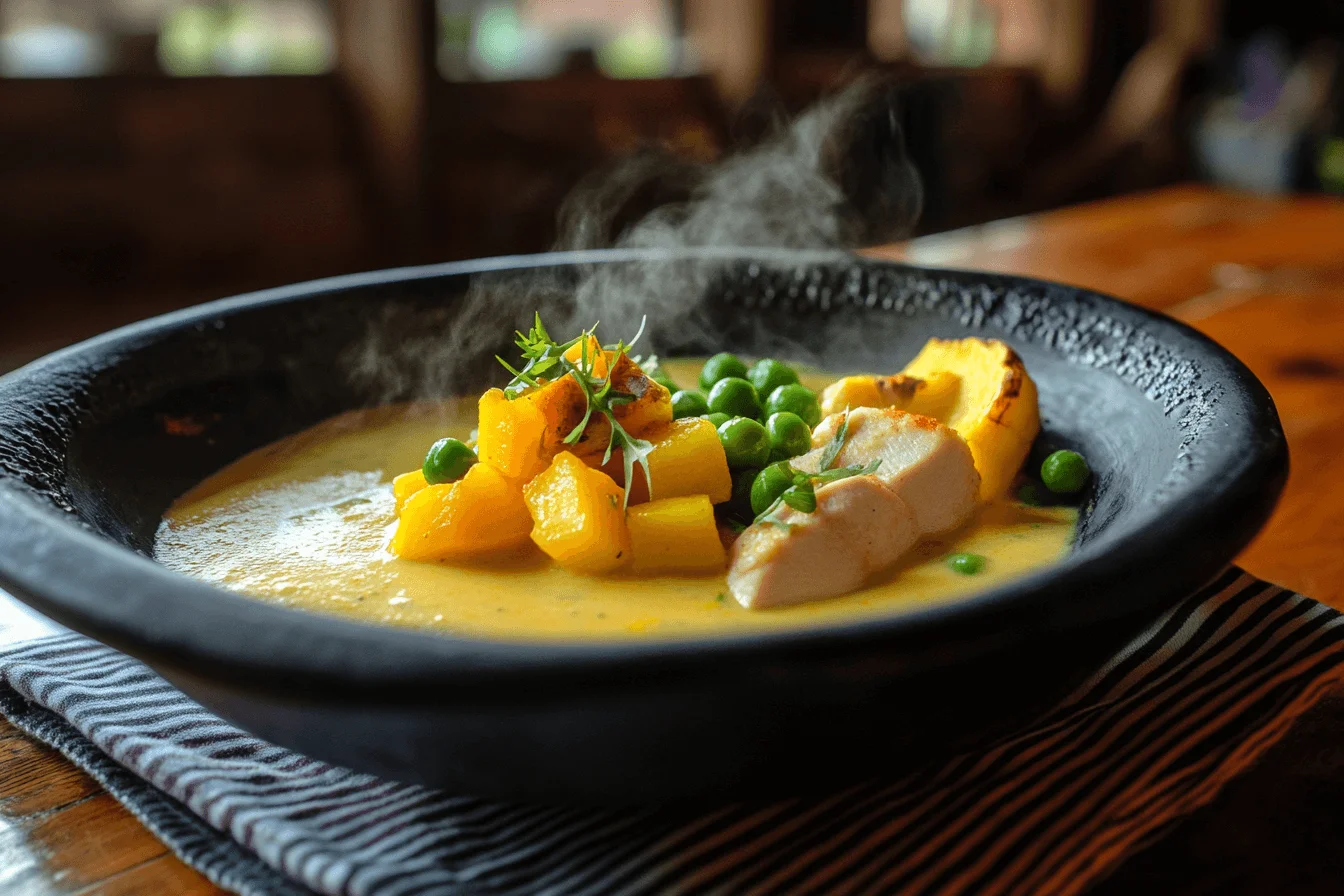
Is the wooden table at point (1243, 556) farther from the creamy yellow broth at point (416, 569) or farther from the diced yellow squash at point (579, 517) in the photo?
the diced yellow squash at point (579, 517)

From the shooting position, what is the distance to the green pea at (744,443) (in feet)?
5.53

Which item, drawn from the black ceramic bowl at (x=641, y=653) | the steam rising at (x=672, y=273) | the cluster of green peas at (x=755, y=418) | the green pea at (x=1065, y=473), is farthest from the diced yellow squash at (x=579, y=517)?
the steam rising at (x=672, y=273)

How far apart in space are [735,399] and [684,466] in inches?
13.1

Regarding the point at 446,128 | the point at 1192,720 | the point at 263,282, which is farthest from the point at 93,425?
the point at 446,128

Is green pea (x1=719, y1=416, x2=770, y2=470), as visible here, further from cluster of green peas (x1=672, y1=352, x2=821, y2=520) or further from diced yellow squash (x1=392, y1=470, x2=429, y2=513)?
diced yellow squash (x1=392, y1=470, x2=429, y2=513)

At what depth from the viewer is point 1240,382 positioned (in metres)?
1.50

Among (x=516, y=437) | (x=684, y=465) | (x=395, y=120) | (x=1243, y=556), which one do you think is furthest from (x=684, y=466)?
(x=395, y=120)

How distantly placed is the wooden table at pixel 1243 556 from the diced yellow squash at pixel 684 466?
28.5 inches

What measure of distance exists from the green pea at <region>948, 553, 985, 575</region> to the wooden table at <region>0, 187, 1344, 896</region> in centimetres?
42

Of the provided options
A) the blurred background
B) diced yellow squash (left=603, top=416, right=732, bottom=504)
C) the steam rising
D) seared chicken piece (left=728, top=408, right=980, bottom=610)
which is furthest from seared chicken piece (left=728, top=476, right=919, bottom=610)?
the blurred background

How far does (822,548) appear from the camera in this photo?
4.75ft

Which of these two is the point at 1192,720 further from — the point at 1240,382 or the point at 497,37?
the point at 497,37

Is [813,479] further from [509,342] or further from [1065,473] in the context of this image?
[509,342]

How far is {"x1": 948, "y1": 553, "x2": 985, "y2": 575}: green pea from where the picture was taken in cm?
155
